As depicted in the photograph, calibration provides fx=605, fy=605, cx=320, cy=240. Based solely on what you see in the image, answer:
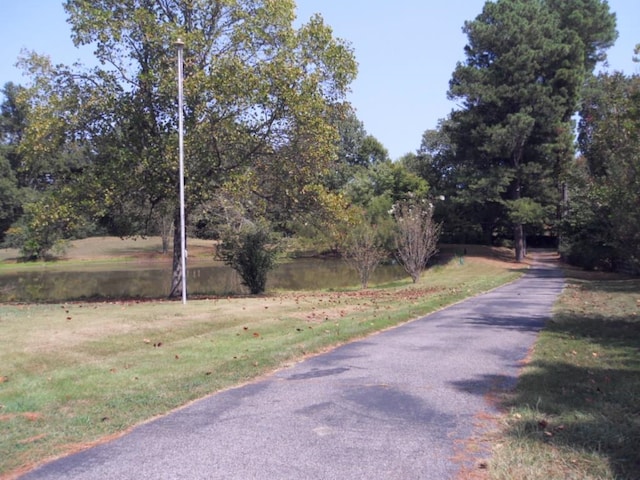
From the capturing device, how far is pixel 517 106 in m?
40.8

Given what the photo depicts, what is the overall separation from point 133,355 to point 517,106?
36.9m

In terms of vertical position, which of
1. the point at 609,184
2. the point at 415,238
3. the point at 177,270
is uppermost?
the point at 609,184

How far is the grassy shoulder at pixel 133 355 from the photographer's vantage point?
6.07 meters

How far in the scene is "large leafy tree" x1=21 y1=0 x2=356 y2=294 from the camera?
19484 millimetres

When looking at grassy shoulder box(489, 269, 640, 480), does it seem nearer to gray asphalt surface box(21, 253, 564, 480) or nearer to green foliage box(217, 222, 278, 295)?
gray asphalt surface box(21, 253, 564, 480)

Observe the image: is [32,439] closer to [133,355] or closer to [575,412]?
[133,355]

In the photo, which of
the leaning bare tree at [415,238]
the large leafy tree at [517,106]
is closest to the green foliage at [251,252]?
the leaning bare tree at [415,238]

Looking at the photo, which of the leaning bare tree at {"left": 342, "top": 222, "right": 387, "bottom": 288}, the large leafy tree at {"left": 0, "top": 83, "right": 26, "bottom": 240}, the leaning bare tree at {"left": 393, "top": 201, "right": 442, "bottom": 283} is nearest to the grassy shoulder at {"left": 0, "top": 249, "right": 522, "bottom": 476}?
the leaning bare tree at {"left": 393, "top": 201, "right": 442, "bottom": 283}

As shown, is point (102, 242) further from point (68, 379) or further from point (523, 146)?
point (68, 379)

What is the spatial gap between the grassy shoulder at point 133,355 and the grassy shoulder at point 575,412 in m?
3.46

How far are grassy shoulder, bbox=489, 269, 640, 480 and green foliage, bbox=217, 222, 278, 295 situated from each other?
14421 mm

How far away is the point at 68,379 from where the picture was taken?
7.85 metres

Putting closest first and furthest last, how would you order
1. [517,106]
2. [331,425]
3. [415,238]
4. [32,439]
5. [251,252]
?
1. [32,439]
2. [331,425]
3. [251,252]
4. [415,238]
5. [517,106]

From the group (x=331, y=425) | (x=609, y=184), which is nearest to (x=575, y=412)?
(x=331, y=425)
